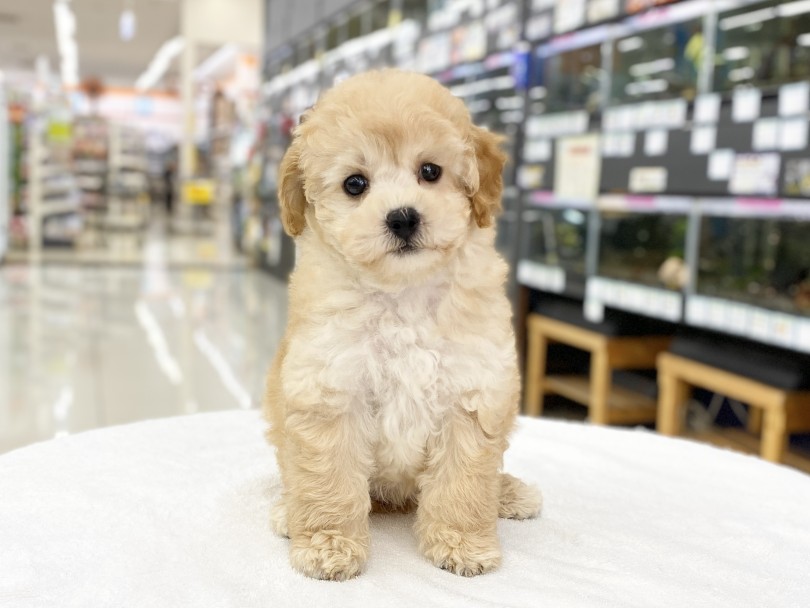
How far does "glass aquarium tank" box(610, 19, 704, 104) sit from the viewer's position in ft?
12.1

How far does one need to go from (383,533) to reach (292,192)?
0.63 metres

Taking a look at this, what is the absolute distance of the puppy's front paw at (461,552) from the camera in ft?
4.43

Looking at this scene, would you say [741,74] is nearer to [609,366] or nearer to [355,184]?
[609,366]

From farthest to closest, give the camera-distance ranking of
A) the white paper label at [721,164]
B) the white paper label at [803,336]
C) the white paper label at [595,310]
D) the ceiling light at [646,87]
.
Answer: the white paper label at [595,310] → the ceiling light at [646,87] → the white paper label at [721,164] → the white paper label at [803,336]

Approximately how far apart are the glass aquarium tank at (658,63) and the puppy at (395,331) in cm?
267

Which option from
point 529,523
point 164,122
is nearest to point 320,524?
point 529,523

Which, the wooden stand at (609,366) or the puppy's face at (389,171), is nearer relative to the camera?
the puppy's face at (389,171)

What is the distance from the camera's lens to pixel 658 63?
3.95 m

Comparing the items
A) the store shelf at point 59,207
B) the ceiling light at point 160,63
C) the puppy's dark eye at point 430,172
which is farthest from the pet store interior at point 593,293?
the ceiling light at point 160,63

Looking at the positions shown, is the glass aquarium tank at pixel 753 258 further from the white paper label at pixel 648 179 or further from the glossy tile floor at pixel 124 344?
the glossy tile floor at pixel 124 344

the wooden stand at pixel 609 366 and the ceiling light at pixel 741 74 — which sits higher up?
the ceiling light at pixel 741 74

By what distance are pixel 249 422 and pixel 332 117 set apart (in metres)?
1.16

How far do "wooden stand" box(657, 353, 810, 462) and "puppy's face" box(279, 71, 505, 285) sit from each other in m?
2.08

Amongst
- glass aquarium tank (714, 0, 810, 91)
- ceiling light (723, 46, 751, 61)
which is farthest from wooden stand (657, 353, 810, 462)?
ceiling light (723, 46, 751, 61)
